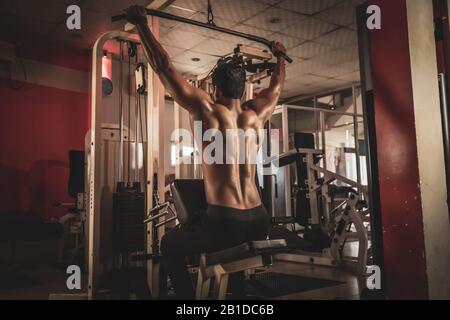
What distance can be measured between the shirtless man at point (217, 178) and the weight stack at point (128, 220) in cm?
89

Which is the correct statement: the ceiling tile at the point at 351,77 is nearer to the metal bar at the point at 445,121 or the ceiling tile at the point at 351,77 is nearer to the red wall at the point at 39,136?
the red wall at the point at 39,136

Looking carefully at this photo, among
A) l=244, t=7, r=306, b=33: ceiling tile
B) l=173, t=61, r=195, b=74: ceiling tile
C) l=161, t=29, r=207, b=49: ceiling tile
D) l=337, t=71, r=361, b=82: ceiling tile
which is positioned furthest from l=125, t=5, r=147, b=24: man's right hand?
l=337, t=71, r=361, b=82: ceiling tile

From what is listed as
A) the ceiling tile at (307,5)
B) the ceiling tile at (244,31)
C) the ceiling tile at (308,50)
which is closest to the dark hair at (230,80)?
Result: the ceiling tile at (307,5)

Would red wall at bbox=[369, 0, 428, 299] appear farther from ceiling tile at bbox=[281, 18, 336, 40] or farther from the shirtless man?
ceiling tile at bbox=[281, 18, 336, 40]

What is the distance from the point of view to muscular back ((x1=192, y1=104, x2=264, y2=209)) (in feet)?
7.18

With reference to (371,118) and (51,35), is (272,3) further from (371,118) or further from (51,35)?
(51,35)

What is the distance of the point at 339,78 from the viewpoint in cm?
827

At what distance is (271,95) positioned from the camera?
2.56 metres

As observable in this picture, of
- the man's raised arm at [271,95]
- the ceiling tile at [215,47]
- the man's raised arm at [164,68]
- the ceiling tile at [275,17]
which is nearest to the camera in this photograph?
the man's raised arm at [164,68]

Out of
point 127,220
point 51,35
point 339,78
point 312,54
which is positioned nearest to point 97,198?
point 127,220

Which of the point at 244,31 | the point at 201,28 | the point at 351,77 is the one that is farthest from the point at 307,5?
the point at 351,77

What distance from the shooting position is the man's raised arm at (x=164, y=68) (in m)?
2.15

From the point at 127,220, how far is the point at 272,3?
134 inches

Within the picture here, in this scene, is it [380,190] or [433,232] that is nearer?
[433,232]
